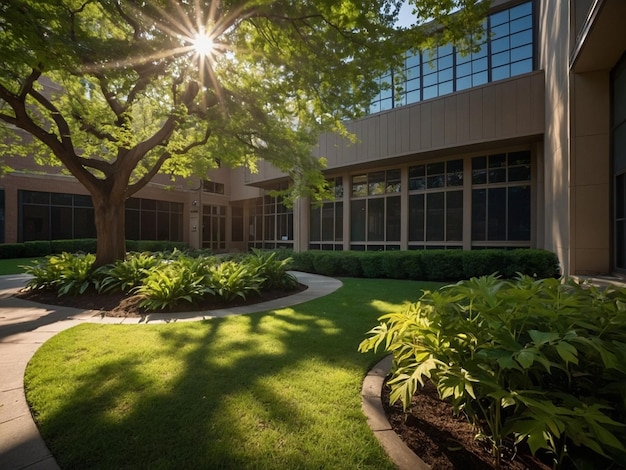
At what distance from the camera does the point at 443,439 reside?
8.13ft

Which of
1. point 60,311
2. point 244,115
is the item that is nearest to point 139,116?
point 244,115

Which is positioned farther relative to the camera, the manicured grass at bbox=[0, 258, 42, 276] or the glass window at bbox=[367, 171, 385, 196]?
the glass window at bbox=[367, 171, 385, 196]

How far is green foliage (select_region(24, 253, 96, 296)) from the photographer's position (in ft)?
26.9

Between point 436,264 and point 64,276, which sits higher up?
point 436,264

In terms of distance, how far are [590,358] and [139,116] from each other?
14.7m

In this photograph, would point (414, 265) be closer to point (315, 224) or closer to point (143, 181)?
point (315, 224)

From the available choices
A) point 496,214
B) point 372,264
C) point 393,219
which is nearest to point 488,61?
point 496,214

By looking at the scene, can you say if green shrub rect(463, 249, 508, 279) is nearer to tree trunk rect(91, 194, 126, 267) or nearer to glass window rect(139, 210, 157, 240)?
tree trunk rect(91, 194, 126, 267)

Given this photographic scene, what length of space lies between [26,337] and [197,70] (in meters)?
7.69

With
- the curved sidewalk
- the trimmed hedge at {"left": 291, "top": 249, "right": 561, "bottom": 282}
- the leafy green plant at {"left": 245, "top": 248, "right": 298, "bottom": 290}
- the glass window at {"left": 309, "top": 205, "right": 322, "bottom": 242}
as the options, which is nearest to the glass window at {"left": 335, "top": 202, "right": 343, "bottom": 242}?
the glass window at {"left": 309, "top": 205, "right": 322, "bottom": 242}

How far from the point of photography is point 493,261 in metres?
9.97

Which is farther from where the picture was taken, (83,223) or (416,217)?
(83,223)

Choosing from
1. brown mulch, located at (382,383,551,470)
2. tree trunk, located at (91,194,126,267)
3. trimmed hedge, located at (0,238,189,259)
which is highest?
tree trunk, located at (91,194,126,267)

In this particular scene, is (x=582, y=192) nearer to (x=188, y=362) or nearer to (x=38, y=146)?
(x=188, y=362)
